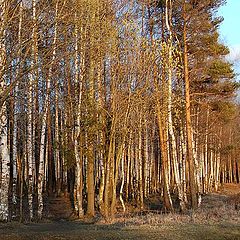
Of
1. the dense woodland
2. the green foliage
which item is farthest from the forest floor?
the green foliage

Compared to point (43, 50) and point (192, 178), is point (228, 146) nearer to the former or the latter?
point (192, 178)

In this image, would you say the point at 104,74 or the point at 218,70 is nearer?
the point at 104,74

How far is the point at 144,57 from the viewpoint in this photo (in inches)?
739

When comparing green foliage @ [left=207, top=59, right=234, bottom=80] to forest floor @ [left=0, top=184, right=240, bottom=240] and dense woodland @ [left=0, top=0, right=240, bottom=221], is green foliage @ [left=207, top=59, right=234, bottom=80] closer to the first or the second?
dense woodland @ [left=0, top=0, right=240, bottom=221]

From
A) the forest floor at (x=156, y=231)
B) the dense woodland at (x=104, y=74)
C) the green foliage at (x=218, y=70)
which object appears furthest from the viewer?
the green foliage at (x=218, y=70)

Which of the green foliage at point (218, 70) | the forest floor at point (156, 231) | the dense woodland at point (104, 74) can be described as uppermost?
the green foliage at point (218, 70)

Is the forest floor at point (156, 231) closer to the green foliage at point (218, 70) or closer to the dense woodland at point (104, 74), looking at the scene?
the dense woodland at point (104, 74)

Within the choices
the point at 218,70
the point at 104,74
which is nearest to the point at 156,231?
the point at 104,74

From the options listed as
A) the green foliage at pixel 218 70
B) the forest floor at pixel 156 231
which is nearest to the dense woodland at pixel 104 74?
the green foliage at pixel 218 70

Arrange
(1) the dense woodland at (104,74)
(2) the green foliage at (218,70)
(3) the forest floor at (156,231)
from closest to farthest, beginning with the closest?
1. (3) the forest floor at (156,231)
2. (1) the dense woodland at (104,74)
3. (2) the green foliage at (218,70)

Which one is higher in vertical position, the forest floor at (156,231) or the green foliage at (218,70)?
the green foliage at (218,70)

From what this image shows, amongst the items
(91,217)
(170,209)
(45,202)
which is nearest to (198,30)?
(170,209)

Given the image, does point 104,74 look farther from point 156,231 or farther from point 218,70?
point 218,70

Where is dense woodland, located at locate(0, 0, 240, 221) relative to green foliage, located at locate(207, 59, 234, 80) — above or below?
below
